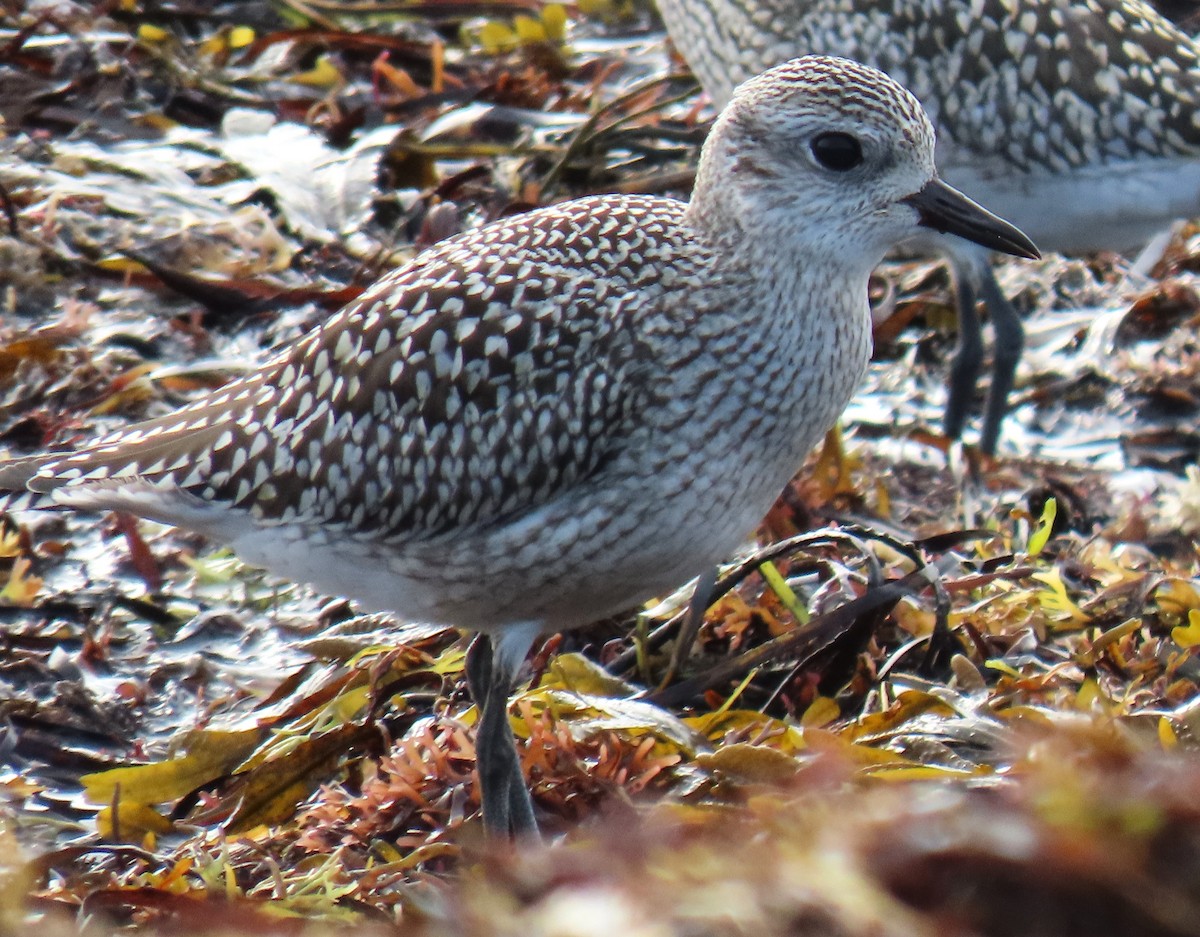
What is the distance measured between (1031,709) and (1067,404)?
266 cm

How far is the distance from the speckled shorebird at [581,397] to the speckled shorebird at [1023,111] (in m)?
1.82

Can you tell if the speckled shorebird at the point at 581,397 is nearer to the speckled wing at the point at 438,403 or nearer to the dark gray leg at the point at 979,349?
the speckled wing at the point at 438,403

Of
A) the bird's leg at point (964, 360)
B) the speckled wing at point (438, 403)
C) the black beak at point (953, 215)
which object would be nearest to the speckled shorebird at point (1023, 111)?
the bird's leg at point (964, 360)

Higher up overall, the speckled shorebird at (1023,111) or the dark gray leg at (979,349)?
the speckled shorebird at (1023,111)

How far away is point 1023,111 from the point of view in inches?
232

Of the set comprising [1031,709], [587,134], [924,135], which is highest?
[924,135]

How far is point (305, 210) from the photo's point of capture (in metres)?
6.36

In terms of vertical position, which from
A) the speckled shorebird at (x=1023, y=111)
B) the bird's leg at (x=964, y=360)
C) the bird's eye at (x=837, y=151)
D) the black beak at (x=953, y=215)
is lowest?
the bird's leg at (x=964, y=360)

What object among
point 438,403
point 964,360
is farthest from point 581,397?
point 964,360

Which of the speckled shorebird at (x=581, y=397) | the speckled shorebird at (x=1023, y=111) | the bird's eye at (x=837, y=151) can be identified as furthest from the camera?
the speckled shorebird at (x=1023, y=111)

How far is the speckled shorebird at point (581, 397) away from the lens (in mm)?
3836

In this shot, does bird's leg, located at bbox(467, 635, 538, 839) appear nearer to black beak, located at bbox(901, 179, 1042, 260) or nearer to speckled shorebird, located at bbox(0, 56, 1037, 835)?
speckled shorebird, located at bbox(0, 56, 1037, 835)

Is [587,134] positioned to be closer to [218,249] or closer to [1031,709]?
[218,249]

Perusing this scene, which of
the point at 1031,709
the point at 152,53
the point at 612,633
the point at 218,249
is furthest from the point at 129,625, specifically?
the point at 152,53
